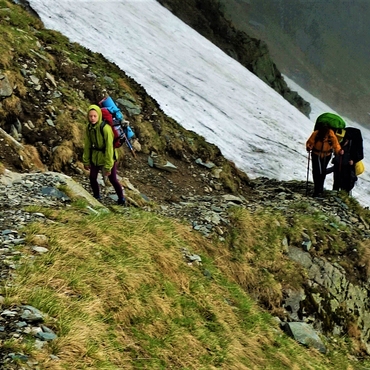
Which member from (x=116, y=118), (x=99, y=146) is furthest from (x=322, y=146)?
(x=99, y=146)

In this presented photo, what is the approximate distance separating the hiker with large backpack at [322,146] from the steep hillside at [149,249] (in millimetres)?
1040

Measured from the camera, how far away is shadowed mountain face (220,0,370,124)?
346 ft

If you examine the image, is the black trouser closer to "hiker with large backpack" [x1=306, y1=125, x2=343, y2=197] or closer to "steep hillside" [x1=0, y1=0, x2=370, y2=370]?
"hiker with large backpack" [x1=306, y1=125, x2=343, y2=197]


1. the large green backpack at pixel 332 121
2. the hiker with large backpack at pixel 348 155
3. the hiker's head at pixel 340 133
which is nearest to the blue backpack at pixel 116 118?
the large green backpack at pixel 332 121

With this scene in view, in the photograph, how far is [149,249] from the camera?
263 inches

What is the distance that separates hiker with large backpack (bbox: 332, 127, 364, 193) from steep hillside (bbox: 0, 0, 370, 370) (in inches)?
37.0

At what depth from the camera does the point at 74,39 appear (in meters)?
20.3

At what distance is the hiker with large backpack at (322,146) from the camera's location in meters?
12.2

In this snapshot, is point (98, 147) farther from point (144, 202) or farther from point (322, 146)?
point (322, 146)

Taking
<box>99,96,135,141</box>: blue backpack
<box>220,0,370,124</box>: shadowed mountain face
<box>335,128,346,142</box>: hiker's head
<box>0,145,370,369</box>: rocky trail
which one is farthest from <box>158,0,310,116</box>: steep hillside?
<box>220,0,370,124</box>: shadowed mountain face

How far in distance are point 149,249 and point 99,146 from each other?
295cm

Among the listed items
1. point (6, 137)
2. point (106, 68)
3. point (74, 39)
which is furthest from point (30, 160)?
point (74, 39)

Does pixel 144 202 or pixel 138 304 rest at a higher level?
pixel 138 304

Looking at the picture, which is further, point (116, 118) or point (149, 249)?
point (116, 118)
